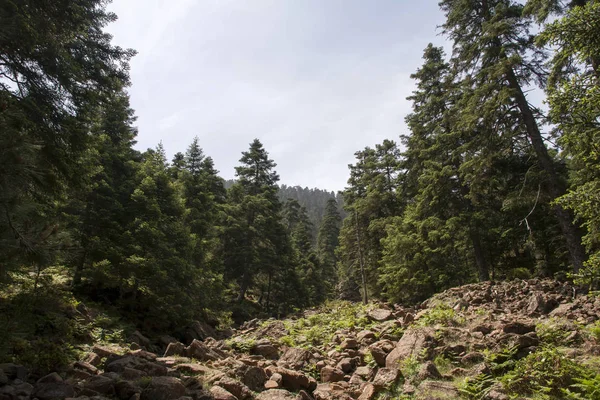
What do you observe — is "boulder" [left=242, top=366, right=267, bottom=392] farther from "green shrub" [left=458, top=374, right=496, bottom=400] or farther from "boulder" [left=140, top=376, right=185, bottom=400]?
"green shrub" [left=458, top=374, right=496, bottom=400]

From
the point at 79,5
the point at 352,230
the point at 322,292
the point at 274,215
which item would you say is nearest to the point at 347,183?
the point at 352,230

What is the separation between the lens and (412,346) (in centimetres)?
909

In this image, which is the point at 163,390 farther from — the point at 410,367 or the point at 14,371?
the point at 410,367

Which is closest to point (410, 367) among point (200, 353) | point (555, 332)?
point (555, 332)

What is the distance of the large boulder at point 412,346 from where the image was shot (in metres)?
8.73

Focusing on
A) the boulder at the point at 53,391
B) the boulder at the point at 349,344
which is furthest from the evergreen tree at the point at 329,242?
the boulder at the point at 53,391

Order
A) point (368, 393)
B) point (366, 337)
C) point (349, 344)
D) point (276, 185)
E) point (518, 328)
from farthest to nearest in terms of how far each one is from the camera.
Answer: point (276, 185) < point (366, 337) < point (349, 344) < point (518, 328) < point (368, 393)

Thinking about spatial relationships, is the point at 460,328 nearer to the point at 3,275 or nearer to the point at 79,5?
the point at 3,275

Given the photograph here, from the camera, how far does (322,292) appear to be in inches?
1519

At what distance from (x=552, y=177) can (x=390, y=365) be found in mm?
11028

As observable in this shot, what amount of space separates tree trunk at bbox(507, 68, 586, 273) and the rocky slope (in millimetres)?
1619

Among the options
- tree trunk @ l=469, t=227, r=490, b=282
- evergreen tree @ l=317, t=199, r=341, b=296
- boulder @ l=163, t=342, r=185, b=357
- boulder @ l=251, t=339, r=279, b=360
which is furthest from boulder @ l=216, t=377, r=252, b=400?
evergreen tree @ l=317, t=199, r=341, b=296

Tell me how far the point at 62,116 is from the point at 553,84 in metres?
16.8

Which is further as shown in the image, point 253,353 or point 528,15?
point 528,15
